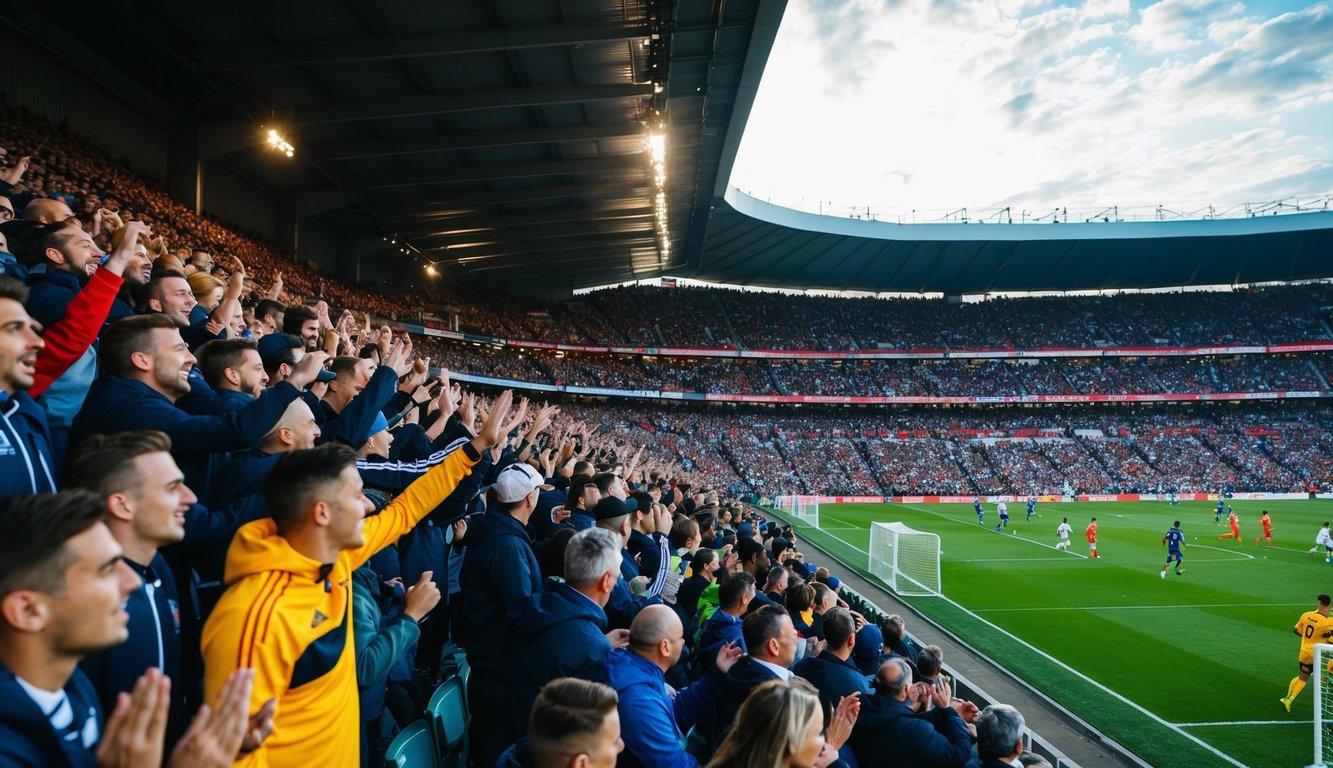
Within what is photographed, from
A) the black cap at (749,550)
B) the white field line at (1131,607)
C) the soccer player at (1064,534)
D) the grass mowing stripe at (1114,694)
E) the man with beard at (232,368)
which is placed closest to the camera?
the man with beard at (232,368)

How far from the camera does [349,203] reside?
26.8 m

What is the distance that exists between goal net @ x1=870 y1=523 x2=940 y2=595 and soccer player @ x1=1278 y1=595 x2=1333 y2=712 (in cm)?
791

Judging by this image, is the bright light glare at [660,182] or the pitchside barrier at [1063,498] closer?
the bright light glare at [660,182]

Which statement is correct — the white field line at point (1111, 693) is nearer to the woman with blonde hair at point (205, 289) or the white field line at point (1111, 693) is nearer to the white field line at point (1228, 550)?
the woman with blonde hair at point (205, 289)

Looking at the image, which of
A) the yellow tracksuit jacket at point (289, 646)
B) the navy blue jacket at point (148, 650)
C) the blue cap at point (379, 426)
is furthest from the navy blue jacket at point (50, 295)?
the yellow tracksuit jacket at point (289, 646)

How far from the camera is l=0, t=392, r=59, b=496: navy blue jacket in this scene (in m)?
2.48

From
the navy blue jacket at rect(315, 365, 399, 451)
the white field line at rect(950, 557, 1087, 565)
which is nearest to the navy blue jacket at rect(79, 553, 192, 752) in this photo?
the navy blue jacket at rect(315, 365, 399, 451)

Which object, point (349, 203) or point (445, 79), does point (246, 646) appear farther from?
point (349, 203)

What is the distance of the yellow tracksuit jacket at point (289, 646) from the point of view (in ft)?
7.48

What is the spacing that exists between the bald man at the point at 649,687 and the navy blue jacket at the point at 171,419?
1.74 m

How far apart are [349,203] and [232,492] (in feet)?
85.6

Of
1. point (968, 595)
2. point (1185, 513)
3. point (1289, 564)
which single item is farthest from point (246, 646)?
point (1185, 513)

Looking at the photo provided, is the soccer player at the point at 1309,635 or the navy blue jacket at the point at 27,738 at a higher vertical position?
the navy blue jacket at the point at 27,738

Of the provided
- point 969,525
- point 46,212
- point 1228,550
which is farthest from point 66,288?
point 969,525
